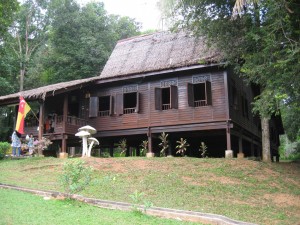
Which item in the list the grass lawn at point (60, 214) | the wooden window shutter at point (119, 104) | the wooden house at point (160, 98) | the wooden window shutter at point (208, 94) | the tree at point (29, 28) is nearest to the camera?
the grass lawn at point (60, 214)

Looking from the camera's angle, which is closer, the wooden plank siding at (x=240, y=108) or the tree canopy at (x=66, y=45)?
the wooden plank siding at (x=240, y=108)

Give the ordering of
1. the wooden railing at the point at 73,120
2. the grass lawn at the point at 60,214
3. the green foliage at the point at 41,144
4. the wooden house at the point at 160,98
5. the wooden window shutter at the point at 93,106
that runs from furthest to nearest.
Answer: the wooden window shutter at the point at 93,106 < the wooden railing at the point at 73,120 < the green foliage at the point at 41,144 < the wooden house at the point at 160,98 < the grass lawn at the point at 60,214

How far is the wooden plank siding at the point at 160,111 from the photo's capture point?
51.8 ft

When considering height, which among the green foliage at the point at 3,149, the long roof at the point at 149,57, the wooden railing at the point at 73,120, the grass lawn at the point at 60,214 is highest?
the long roof at the point at 149,57

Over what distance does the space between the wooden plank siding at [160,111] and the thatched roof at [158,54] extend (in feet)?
2.59

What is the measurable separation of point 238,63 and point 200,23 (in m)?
2.44

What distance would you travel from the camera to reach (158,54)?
18906 millimetres

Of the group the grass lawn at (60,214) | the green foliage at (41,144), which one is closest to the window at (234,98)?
the green foliage at (41,144)

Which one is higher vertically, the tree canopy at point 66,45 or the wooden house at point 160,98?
the tree canopy at point 66,45

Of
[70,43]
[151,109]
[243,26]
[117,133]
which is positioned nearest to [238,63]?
[243,26]

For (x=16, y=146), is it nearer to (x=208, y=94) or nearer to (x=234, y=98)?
(x=208, y=94)

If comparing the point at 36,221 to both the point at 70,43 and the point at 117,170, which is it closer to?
the point at 117,170

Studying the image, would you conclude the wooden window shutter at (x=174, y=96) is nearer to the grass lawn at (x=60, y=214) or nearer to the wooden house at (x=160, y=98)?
the wooden house at (x=160, y=98)

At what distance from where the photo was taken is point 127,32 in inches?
1431
